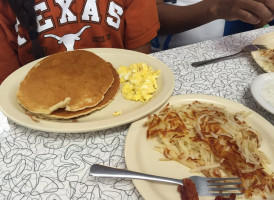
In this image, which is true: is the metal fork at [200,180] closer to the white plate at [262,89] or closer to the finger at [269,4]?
the white plate at [262,89]

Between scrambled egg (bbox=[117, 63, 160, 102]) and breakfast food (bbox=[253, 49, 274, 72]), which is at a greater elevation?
scrambled egg (bbox=[117, 63, 160, 102])

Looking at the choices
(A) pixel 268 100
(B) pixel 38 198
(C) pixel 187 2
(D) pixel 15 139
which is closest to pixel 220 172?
(A) pixel 268 100

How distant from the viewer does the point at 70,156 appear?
940 millimetres

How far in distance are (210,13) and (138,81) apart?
1.00 m

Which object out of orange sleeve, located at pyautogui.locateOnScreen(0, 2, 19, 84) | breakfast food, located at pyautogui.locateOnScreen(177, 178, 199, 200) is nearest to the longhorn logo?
orange sleeve, located at pyautogui.locateOnScreen(0, 2, 19, 84)

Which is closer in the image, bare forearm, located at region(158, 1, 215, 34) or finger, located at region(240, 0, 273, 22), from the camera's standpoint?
finger, located at region(240, 0, 273, 22)

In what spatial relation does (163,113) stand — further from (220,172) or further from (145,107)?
(220,172)

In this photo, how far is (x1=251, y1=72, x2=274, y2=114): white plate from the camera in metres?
1.03

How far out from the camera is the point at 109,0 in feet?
5.10

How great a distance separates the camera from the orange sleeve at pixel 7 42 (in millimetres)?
1420

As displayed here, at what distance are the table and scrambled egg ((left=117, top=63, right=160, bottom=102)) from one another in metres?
0.15

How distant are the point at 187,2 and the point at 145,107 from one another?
1671mm

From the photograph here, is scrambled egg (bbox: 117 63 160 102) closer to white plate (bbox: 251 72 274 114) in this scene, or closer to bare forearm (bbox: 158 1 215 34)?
white plate (bbox: 251 72 274 114)

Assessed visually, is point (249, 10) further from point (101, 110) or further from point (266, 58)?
point (101, 110)
